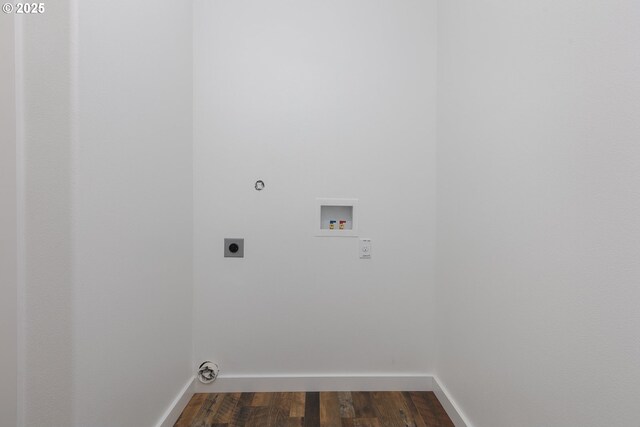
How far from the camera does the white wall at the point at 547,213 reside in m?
0.77

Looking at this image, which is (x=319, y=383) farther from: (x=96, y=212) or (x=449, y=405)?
(x=96, y=212)

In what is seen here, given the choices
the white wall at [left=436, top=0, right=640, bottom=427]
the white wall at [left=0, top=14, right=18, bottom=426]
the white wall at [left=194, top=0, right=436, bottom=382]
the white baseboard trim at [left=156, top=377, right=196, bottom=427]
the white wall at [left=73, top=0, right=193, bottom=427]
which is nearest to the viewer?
the white wall at [left=436, top=0, right=640, bottom=427]

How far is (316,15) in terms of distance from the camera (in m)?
1.93

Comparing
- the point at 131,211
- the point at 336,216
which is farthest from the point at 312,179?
the point at 131,211

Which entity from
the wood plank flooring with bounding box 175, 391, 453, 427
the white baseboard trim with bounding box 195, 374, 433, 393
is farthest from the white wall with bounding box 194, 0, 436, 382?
the wood plank flooring with bounding box 175, 391, 453, 427

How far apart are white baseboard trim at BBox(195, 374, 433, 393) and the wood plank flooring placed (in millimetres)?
32

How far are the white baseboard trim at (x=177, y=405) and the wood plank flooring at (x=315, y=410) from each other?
1.3 inches

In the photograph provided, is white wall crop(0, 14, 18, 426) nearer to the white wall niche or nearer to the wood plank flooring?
the wood plank flooring

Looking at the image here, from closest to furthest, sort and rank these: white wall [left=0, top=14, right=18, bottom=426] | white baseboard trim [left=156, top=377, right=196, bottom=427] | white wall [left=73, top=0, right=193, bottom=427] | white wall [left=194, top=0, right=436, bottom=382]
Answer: white wall [left=0, top=14, right=18, bottom=426] < white wall [left=73, top=0, right=193, bottom=427] < white baseboard trim [left=156, top=377, right=196, bottom=427] < white wall [left=194, top=0, right=436, bottom=382]

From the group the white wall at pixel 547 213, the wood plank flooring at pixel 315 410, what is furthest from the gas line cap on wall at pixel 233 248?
the white wall at pixel 547 213

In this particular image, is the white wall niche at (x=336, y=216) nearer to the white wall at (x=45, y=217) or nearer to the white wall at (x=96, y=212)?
the white wall at (x=96, y=212)

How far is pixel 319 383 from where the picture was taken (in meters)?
1.94

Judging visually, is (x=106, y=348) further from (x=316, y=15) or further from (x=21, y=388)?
(x=316, y=15)

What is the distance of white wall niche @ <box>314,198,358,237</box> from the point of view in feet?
6.41
